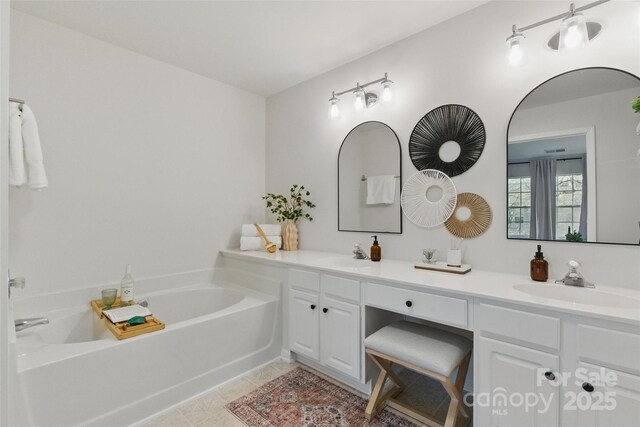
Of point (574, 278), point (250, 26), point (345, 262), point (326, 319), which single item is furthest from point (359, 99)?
point (574, 278)

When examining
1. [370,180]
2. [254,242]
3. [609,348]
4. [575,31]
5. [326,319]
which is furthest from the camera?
[254,242]

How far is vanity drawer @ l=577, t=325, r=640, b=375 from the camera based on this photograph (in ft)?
3.37

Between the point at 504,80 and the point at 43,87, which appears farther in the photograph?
the point at 43,87

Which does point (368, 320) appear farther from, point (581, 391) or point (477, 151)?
point (477, 151)

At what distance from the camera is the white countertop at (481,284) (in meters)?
1.12

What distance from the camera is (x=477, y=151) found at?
185 centimetres

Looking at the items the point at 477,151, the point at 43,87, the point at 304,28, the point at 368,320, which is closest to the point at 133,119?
the point at 43,87

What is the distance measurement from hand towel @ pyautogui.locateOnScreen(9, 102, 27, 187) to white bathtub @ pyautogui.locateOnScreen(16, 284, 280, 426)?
2.89ft

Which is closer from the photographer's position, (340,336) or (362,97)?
(340,336)

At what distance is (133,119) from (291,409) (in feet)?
7.87

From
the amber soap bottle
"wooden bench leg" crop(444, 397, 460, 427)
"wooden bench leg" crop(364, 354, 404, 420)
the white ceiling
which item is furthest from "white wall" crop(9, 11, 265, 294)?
the amber soap bottle

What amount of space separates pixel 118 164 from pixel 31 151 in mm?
678

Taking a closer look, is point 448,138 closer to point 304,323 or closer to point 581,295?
point 581,295

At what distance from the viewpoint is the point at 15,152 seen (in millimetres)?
1532
